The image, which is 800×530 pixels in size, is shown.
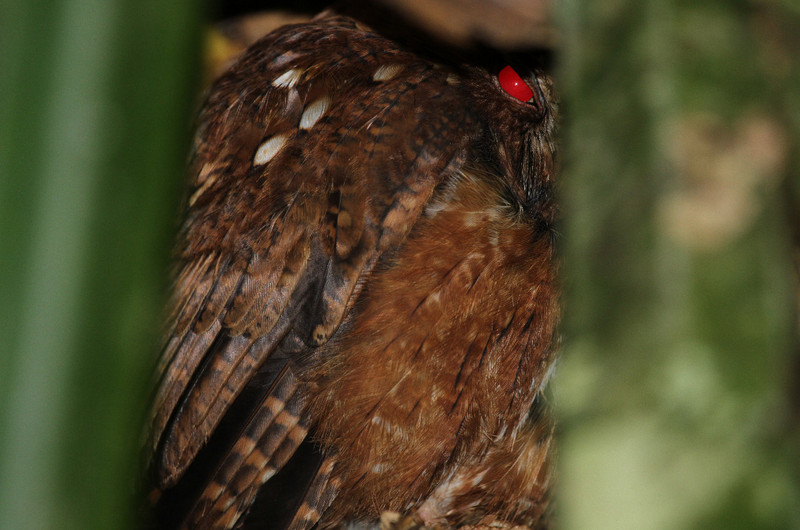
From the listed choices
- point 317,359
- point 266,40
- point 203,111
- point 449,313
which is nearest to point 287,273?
point 317,359

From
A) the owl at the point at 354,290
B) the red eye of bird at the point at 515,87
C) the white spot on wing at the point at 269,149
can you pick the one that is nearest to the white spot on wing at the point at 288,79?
the owl at the point at 354,290

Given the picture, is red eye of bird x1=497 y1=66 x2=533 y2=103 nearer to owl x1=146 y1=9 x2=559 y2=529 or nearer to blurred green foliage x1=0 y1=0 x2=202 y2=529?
owl x1=146 y1=9 x2=559 y2=529

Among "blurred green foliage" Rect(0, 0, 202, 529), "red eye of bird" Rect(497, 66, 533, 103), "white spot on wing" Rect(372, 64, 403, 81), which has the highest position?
"blurred green foliage" Rect(0, 0, 202, 529)

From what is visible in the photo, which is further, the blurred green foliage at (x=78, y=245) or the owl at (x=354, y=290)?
the owl at (x=354, y=290)

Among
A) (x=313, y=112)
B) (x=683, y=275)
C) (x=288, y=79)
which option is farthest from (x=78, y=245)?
(x=288, y=79)

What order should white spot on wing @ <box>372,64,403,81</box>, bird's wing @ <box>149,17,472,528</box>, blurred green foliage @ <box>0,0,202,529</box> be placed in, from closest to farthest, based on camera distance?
blurred green foliage @ <box>0,0,202,529</box> → bird's wing @ <box>149,17,472,528</box> → white spot on wing @ <box>372,64,403,81</box>

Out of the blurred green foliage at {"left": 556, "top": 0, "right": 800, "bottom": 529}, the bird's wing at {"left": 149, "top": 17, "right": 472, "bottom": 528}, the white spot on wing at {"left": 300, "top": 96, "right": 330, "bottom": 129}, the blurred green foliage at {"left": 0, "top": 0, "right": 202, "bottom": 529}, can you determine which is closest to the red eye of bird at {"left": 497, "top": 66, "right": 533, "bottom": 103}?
the bird's wing at {"left": 149, "top": 17, "right": 472, "bottom": 528}

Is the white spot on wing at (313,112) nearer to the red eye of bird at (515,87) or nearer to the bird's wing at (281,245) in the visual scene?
the bird's wing at (281,245)
